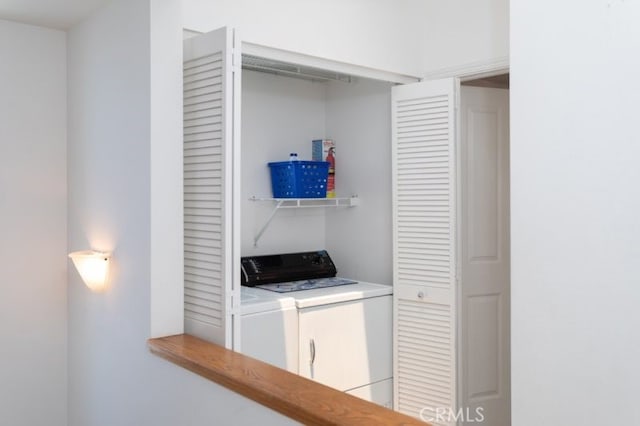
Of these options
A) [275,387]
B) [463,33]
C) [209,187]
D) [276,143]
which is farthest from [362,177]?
[275,387]

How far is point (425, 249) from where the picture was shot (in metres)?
3.36

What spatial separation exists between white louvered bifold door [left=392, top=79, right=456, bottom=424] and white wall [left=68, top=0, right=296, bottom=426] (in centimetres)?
150

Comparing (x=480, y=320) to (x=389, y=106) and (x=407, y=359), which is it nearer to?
(x=407, y=359)

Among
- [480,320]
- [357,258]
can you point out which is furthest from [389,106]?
[480,320]

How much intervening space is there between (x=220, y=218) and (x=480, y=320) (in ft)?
6.32

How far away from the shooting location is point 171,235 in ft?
7.94
